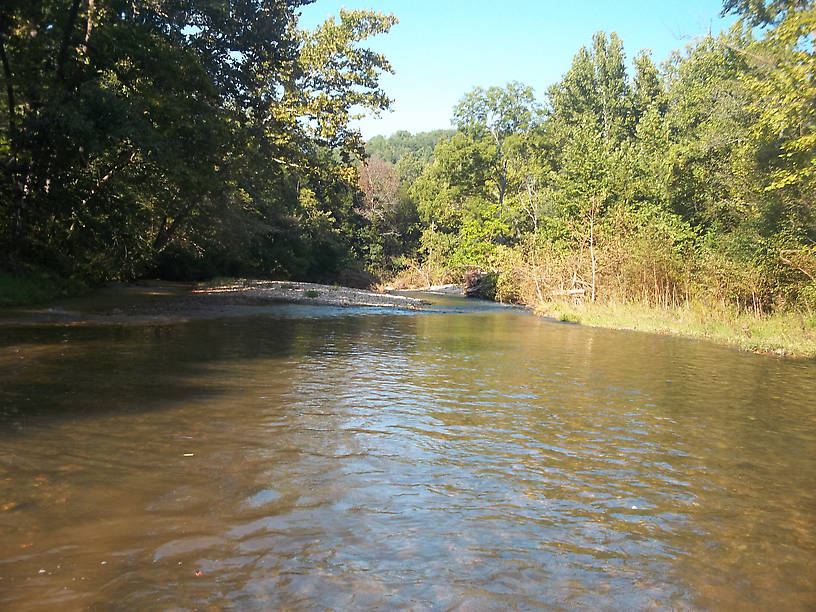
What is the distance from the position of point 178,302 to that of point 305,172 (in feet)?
41.3

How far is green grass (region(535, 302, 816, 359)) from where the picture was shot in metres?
16.2

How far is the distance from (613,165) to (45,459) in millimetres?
37445

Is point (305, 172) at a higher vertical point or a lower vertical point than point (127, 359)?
higher

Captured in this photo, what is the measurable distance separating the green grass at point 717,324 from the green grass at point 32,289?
17518 millimetres

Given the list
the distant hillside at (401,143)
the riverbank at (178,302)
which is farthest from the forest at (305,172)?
the distant hillside at (401,143)

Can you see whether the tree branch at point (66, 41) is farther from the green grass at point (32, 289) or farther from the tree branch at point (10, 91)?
the green grass at point (32, 289)

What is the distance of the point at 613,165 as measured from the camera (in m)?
38.2

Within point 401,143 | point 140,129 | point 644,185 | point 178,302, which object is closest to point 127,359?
point 140,129

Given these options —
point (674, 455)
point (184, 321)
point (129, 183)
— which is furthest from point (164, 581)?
point (129, 183)

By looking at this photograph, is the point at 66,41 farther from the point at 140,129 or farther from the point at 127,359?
the point at 127,359

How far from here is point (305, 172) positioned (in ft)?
108

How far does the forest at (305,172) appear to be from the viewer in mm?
19156

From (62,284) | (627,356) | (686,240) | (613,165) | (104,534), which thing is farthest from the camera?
(613,165)

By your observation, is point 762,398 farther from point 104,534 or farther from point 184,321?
point 184,321
